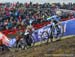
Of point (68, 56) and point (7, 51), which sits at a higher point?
point (68, 56)

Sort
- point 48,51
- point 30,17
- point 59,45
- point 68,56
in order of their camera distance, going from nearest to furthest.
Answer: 1. point 68,56
2. point 48,51
3. point 59,45
4. point 30,17

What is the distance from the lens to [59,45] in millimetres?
15195

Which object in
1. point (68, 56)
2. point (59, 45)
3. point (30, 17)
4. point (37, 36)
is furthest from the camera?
point (30, 17)

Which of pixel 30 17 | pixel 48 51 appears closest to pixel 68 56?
pixel 48 51

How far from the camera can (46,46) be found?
617 inches

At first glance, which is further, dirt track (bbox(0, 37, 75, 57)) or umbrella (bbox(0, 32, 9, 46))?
umbrella (bbox(0, 32, 9, 46))

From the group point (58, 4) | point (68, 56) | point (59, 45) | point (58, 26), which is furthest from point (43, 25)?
point (58, 4)

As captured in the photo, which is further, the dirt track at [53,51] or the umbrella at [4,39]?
the umbrella at [4,39]

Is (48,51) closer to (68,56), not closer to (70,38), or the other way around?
(68,56)

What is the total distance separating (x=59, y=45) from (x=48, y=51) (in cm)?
140

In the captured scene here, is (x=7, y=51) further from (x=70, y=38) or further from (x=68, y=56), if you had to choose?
(x=68, y=56)

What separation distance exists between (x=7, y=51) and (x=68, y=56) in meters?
5.11

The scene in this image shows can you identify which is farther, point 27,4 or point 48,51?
point 27,4

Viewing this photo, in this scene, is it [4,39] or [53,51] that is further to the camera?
[4,39]
